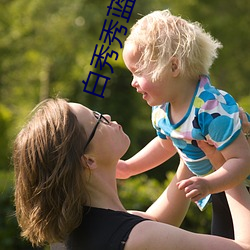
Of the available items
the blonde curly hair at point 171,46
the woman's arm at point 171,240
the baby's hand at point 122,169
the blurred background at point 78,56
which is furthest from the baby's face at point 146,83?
the blurred background at point 78,56

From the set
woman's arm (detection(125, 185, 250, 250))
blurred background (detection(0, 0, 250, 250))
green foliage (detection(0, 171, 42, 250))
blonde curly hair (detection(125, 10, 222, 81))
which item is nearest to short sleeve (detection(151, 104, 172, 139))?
blonde curly hair (detection(125, 10, 222, 81))

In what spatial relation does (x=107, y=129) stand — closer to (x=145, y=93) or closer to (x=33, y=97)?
(x=145, y=93)

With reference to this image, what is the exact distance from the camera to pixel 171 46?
2920 mm

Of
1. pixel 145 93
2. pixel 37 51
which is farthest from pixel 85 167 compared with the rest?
pixel 37 51

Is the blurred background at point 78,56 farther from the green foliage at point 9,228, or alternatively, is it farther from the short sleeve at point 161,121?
the short sleeve at point 161,121

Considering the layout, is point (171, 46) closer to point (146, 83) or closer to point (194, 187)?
point (146, 83)

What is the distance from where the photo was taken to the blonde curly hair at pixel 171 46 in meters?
2.90

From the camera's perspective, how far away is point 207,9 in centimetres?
1608

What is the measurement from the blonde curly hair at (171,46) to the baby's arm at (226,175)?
365 mm

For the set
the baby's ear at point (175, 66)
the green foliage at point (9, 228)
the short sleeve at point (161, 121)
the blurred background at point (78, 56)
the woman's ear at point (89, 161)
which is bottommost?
the green foliage at point (9, 228)

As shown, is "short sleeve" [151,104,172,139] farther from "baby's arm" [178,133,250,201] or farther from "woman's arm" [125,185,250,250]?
"woman's arm" [125,185,250,250]

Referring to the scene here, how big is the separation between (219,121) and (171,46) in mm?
381

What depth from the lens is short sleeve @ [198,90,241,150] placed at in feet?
9.07

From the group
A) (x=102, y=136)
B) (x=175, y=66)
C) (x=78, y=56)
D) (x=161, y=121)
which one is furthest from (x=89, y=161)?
(x=78, y=56)
